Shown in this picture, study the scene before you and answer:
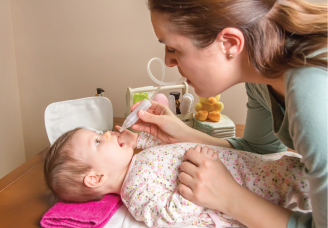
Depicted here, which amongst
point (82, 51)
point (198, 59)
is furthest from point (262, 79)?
point (82, 51)

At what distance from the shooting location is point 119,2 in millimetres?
1596

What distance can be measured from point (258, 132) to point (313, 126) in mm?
546

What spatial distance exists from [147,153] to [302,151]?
1.87ft

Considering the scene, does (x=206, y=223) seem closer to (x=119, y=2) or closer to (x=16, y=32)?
(x=119, y=2)

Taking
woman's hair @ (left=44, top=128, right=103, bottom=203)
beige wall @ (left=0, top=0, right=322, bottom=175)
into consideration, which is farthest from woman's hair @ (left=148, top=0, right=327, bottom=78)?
beige wall @ (left=0, top=0, right=322, bottom=175)

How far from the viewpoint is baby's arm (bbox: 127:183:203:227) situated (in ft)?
2.48

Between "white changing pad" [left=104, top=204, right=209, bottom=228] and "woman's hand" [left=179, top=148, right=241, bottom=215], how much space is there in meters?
0.19

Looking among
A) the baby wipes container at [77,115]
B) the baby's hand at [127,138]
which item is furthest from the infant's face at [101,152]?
the baby wipes container at [77,115]

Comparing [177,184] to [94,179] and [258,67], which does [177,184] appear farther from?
[258,67]

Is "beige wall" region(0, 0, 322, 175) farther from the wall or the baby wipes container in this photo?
the baby wipes container

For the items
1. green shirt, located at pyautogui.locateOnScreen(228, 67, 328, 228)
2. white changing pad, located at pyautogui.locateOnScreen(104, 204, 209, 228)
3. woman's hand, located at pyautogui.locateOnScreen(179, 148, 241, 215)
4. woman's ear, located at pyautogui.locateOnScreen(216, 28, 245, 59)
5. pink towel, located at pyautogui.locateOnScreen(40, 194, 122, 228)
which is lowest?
white changing pad, located at pyautogui.locateOnScreen(104, 204, 209, 228)

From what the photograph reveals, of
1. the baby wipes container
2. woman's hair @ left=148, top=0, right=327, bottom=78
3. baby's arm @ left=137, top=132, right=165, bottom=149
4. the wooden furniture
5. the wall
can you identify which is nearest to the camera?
woman's hair @ left=148, top=0, right=327, bottom=78

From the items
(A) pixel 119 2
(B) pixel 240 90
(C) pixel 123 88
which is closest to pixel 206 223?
(B) pixel 240 90

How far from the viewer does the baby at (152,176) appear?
77 centimetres
